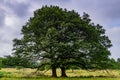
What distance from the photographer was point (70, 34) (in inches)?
1943

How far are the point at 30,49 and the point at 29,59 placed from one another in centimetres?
190

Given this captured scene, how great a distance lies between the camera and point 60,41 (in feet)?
162

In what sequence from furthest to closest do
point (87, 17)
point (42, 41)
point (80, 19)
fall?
point (87, 17) → point (80, 19) → point (42, 41)

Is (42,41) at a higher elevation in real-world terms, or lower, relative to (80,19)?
lower

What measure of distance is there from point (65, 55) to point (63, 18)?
19.7 feet

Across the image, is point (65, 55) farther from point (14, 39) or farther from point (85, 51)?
point (14, 39)

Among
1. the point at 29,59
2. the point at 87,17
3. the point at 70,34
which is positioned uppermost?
the point at 87,17

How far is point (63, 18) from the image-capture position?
51000mm

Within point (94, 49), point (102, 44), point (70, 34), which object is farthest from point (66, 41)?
point (102, 44)

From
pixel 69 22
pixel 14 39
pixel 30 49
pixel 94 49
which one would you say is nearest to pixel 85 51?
pixel 94 49

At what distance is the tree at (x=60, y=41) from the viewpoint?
48094 mm

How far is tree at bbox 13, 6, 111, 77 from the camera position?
4809cm

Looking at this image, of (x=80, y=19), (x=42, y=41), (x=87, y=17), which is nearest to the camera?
(x=42, y=41)

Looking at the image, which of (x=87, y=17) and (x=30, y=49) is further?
(x=87, y=17)
